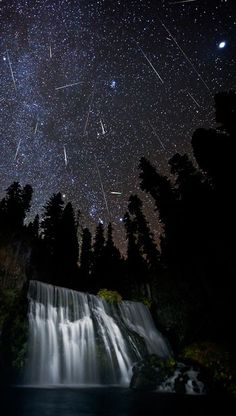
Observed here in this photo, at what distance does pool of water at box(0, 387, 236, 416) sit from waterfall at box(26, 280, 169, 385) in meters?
4.84

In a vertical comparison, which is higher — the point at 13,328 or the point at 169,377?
the point at 13,328

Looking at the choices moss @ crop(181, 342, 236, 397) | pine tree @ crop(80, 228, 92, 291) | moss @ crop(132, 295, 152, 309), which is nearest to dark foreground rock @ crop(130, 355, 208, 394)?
moss @ crop(181, 342, 236, 397)

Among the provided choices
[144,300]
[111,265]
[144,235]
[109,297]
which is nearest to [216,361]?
[109,297]

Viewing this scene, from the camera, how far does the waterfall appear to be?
17547 mm

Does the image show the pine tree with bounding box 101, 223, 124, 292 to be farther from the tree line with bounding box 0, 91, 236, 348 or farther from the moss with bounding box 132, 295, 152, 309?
the moss with bounding box 132, 295, 152, 309

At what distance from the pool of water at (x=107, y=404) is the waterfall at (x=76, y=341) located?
484 centimetres

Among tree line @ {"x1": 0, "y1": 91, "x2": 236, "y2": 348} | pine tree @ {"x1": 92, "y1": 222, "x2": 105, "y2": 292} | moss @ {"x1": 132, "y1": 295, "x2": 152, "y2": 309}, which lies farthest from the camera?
pine tree @ {"x1": 92, "y1": 222, "x2": 105, "y2": 292}

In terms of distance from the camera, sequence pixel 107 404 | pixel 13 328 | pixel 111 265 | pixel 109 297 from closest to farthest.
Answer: pixel 107 404, pixel 13 328, pixel 109 297, pixel 111 265

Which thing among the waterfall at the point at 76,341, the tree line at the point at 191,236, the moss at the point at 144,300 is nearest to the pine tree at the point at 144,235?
the tree line at the point at 191,236

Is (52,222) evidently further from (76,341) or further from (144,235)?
(76,341)

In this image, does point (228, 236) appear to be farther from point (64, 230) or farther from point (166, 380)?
point (64, 230)

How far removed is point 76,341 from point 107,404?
9.29 meters

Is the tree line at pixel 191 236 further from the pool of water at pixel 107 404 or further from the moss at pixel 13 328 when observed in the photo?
the pool of water at pixel 107 404

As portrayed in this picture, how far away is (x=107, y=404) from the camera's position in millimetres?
10562
